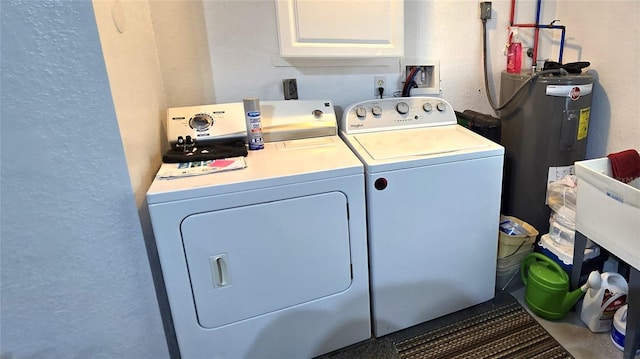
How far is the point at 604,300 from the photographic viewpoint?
1.51 metres

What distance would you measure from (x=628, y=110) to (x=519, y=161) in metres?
0.55

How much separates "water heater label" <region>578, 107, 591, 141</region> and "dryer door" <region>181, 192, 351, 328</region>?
1.41m

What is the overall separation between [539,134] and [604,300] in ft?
2.72

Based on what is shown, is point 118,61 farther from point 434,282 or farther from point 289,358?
point 434,282

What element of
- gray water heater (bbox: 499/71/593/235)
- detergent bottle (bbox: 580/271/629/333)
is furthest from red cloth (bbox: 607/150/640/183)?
detergent bottle (bbox: 580/271/629/333)

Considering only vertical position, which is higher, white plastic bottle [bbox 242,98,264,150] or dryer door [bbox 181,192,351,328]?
white plastic bottle [bbox 242,98,264,150]

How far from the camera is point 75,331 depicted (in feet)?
3.74

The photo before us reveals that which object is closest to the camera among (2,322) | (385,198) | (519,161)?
(2,322)

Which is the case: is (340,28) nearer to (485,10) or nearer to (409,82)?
(409,82)

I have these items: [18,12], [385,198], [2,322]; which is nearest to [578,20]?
[385,198]

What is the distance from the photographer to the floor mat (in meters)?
1.51

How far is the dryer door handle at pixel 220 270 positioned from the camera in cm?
124

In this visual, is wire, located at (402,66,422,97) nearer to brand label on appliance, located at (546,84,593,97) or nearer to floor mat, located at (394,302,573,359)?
brand label on appliance, located at (546,84,593,97)

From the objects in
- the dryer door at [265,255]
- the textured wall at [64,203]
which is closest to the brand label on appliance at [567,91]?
the dryer door at [265,255]
